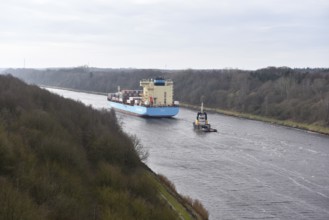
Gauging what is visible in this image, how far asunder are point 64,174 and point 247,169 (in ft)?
34.8

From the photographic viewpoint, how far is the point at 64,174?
9.29 m

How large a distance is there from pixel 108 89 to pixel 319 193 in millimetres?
65552

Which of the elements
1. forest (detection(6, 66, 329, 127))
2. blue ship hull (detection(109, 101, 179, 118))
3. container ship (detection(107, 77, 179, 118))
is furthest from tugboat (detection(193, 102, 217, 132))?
forest (detection(6, 66, 329, 127))

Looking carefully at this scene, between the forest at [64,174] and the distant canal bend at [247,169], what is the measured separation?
2314 millimetres

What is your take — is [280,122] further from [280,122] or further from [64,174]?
[64,174]

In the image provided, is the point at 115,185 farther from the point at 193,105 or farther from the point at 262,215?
the point at 193,105

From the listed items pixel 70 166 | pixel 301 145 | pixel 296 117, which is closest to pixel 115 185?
pixel 70 166

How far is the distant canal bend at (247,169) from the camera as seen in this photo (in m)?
13.5

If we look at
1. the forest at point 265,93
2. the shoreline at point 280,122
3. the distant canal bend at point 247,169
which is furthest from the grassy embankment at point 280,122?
the distant canal bend at point 247,169

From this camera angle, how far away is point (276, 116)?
38219 mm

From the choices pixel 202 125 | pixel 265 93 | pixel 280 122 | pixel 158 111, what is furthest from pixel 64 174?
pixel 265 93

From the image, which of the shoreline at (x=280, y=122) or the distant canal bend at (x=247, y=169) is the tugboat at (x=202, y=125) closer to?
the distant canal bend at (x=247, y=169)

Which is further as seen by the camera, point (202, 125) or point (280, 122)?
point (280, 122)

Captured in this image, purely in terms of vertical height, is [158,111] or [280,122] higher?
[158,111]
